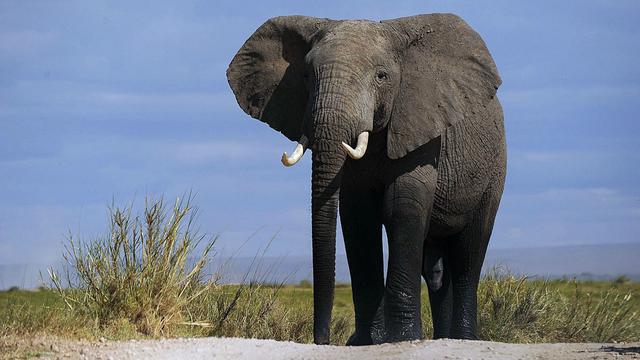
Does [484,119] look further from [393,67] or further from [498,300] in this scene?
[498,300]

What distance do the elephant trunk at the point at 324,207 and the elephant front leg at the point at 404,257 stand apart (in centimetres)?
73

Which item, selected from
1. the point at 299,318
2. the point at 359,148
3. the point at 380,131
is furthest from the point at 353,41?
the point at 299,318

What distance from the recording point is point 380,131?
11828 mm

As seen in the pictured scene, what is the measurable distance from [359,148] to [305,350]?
2.17 m

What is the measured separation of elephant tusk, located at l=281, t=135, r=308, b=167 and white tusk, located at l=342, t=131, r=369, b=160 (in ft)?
1.46

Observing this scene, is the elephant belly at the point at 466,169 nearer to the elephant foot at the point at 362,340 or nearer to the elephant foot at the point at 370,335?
the elephant foot at the point at 370,335

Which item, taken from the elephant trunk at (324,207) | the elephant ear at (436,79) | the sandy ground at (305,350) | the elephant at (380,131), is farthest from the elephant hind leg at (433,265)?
the sandy ground at (305,350)

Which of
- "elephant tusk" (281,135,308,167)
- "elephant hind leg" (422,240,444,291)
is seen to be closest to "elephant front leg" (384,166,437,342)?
"elephant tusk" (281,135,308,167)

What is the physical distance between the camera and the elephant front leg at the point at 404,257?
11602mm

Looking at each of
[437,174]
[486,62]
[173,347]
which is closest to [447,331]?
[437,174]

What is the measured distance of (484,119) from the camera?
44.2 feet

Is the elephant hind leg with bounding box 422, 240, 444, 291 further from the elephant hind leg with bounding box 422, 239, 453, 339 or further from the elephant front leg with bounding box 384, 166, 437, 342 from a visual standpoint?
the elephant front leg with bounding box 384, 166, 437, 342

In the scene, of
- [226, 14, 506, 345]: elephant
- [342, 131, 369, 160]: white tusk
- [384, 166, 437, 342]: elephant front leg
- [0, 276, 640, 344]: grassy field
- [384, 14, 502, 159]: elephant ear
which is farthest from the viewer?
[0, 276, 640, 344]: grassy field

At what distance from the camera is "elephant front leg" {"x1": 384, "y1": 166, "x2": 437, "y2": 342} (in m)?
11.6
